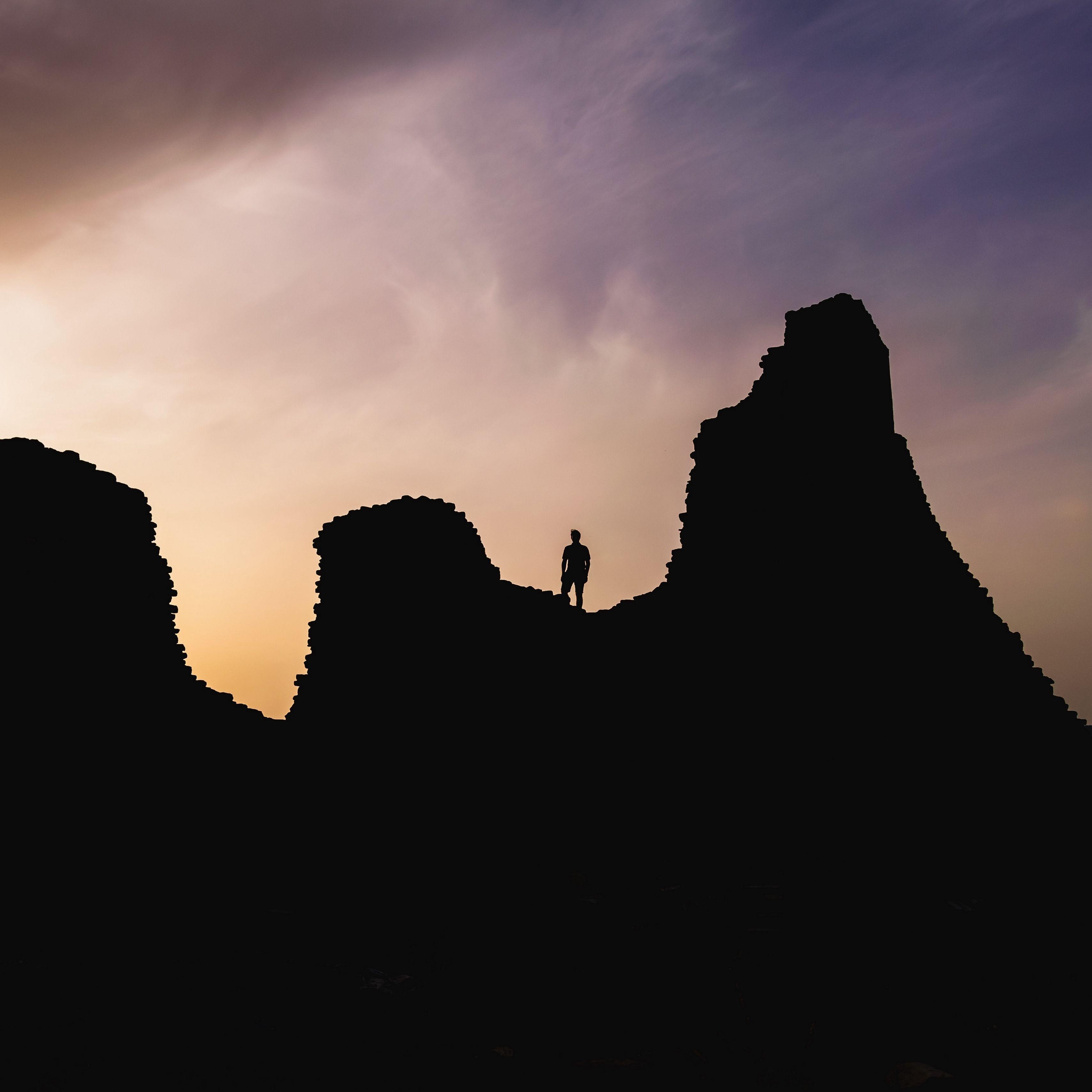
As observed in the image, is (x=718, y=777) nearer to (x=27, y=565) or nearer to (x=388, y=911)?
(x=388, y=911)

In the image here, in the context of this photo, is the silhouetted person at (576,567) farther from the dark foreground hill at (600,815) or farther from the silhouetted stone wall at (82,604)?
the silhouetted stone wall at (82,604)

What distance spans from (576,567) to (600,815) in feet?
20.5

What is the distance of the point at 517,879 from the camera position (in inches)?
723

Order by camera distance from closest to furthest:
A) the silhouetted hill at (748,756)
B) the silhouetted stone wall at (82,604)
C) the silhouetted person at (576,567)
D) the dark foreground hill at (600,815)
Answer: the dark foreground hill at (600,815) → the silhouetted hill at (748,756) → the silhouetted stone wall at (82,604) → the silhouetted person at (576,567)

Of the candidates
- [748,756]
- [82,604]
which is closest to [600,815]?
[748,756]

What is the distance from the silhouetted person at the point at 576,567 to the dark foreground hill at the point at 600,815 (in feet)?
3.91

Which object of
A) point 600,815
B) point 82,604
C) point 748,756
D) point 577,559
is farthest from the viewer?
point 577,559

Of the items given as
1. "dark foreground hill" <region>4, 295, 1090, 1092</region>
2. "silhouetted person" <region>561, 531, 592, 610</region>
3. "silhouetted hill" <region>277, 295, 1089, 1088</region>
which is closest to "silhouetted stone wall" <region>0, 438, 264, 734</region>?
"dark foreground hill" <region>4, 295, 1090, 1092</region>

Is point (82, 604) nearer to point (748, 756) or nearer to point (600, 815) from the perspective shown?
point (600, 815)

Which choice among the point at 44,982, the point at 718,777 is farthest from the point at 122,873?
the point at 718,777

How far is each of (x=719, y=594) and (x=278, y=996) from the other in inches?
443

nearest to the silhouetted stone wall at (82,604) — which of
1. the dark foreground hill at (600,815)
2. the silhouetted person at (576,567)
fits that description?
the dark foreground hill at (600,815)

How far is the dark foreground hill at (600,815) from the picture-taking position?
46.0 ft

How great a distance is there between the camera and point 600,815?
19.4 metres
